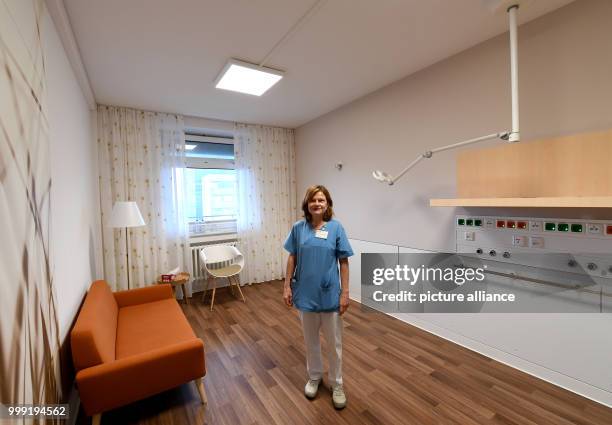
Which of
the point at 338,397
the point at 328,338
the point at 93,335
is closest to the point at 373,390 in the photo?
the point at 338,397

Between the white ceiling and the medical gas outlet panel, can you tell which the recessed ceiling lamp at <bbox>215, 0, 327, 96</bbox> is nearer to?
the white ceiling

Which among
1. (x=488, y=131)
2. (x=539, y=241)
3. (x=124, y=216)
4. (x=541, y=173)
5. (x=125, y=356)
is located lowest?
(x=125, y=356)

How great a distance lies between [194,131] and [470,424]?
4.60m

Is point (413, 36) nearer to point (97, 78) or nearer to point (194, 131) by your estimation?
point (97, 78)

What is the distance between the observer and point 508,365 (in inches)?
88.6

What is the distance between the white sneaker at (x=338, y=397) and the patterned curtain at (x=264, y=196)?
9.60 ft

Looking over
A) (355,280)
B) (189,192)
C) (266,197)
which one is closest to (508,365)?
(355,280)

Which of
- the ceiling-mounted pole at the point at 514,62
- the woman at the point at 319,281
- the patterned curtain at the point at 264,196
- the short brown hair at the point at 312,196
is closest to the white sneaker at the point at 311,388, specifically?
the woman at the point at 319,281

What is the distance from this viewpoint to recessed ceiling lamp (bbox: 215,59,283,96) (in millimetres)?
2551

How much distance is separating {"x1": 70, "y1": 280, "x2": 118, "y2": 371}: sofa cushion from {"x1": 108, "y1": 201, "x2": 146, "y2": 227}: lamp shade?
2.87ft

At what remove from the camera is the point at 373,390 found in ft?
→ 6.63

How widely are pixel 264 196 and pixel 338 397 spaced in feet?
10.9

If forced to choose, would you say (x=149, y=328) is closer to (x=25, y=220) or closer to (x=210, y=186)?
(x=25, y=220)

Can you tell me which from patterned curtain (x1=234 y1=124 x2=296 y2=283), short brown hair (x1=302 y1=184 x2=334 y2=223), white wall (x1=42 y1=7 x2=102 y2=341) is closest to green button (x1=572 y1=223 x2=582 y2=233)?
short brown hair (x1=302 y1=184 x2=334 y2=223)
